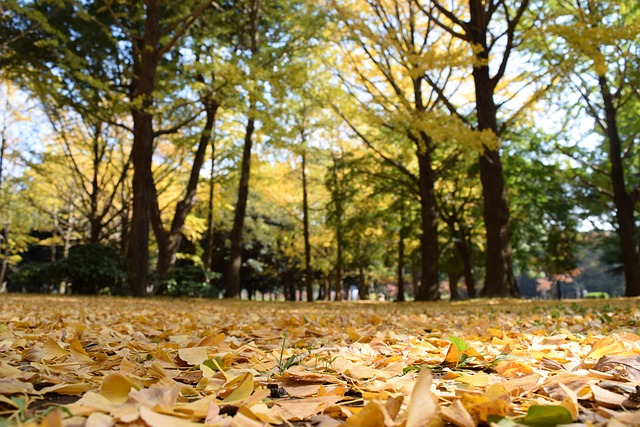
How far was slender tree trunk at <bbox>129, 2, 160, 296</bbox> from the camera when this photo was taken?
351 inches

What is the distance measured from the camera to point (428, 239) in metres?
11.7

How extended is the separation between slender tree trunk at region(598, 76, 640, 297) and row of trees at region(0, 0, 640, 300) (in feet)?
0.15

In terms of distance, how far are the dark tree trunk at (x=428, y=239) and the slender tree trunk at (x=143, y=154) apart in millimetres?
6629

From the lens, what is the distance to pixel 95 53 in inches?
475

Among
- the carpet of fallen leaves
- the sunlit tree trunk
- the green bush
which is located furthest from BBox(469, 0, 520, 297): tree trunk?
the carpet of fallen leaves

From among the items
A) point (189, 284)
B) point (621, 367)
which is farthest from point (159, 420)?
point (189, 284)

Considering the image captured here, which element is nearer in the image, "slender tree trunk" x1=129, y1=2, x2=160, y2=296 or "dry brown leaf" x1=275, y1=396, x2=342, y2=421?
"dry brown leaf" x1=275, y1=396, x2=342, y2=421

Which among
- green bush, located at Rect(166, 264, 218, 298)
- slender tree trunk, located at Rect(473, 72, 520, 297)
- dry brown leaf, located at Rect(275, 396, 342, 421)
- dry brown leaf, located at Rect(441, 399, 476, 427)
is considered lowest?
dry brown leaf, located at Rect(275, 396, 342, 421)

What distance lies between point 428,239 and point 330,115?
6228 mm

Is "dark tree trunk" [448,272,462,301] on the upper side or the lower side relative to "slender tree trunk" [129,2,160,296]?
lower

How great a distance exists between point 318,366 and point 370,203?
13.0 metres

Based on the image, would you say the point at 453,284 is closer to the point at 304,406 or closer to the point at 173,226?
the point at 173,226

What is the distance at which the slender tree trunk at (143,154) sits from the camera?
8.91 meters

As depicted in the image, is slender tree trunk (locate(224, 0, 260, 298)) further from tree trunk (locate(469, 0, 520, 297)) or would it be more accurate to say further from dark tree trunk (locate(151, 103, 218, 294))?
tree trunk (locate(469, 0, 520, 297))
